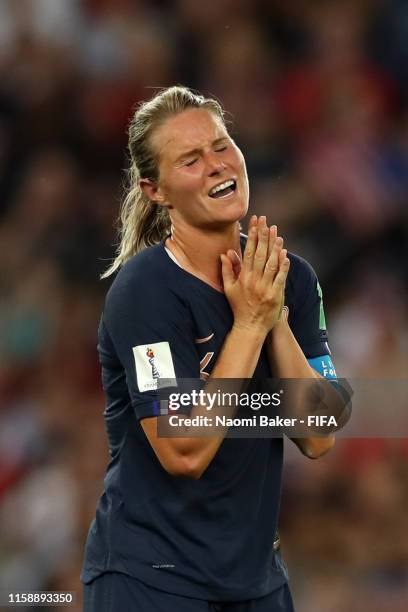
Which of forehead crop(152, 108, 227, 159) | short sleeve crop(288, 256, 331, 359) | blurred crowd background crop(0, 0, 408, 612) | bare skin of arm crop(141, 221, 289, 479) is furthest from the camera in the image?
blurred crowd background crop(0, 0, 408, 612)

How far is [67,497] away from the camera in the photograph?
3.98 m

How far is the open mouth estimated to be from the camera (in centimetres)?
205

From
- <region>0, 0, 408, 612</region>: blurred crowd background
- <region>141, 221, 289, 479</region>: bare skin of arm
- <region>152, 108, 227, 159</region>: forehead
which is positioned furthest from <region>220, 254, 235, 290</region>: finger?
<region>0, 0, 408, 612</region>: blurred crowd background

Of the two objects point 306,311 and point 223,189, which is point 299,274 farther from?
point 223,189

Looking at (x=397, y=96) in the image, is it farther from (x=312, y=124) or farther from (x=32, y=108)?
(x=32, y=108)

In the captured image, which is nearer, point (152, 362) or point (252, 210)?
point (152, 362)

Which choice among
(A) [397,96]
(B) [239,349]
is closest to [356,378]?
(A) [397,96]

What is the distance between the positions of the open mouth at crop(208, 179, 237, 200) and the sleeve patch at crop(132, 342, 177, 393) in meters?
0.32

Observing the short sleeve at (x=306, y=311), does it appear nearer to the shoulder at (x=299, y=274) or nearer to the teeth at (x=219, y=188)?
the shoulder at (x=299, y=274)

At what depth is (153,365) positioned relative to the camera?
1.93 metres

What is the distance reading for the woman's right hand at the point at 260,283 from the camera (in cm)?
197

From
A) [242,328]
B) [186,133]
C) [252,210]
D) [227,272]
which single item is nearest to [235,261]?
[227,272]

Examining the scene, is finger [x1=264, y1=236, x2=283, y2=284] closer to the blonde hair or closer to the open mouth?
the open mouth

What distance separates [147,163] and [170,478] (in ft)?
2.10
